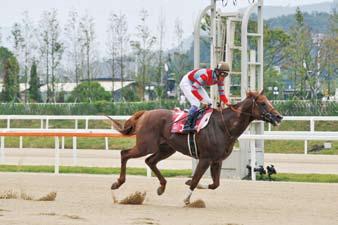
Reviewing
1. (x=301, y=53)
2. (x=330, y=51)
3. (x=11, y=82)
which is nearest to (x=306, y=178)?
(x=301, y=53)

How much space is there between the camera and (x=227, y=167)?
13.8 m

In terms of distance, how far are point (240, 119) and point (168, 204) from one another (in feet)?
4.39

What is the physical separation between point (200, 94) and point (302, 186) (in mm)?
2745

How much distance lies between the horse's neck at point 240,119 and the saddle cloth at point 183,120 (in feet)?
0.95

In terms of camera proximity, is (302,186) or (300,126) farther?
(300,126)

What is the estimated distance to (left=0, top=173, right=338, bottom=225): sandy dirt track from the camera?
348 inches

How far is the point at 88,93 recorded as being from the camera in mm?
34281

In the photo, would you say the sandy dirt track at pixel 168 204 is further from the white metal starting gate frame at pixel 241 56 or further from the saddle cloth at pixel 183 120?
the saddle cloth at pixel 183 120

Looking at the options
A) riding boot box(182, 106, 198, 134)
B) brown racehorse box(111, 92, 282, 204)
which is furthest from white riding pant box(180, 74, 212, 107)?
brown racehorse box(111, 92, 282, 204)

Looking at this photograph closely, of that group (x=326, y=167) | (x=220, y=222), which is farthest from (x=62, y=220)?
(x=326, y=167)

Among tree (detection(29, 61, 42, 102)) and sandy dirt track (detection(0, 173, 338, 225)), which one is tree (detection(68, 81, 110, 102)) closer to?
tree (detection(29, 61, 42, 102))

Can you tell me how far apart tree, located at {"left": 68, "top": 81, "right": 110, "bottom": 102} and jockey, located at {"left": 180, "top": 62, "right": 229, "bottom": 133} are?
23.4 m

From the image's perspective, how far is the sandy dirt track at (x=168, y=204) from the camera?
8.83 metres

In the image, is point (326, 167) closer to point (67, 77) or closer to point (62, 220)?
point (62, 220)
